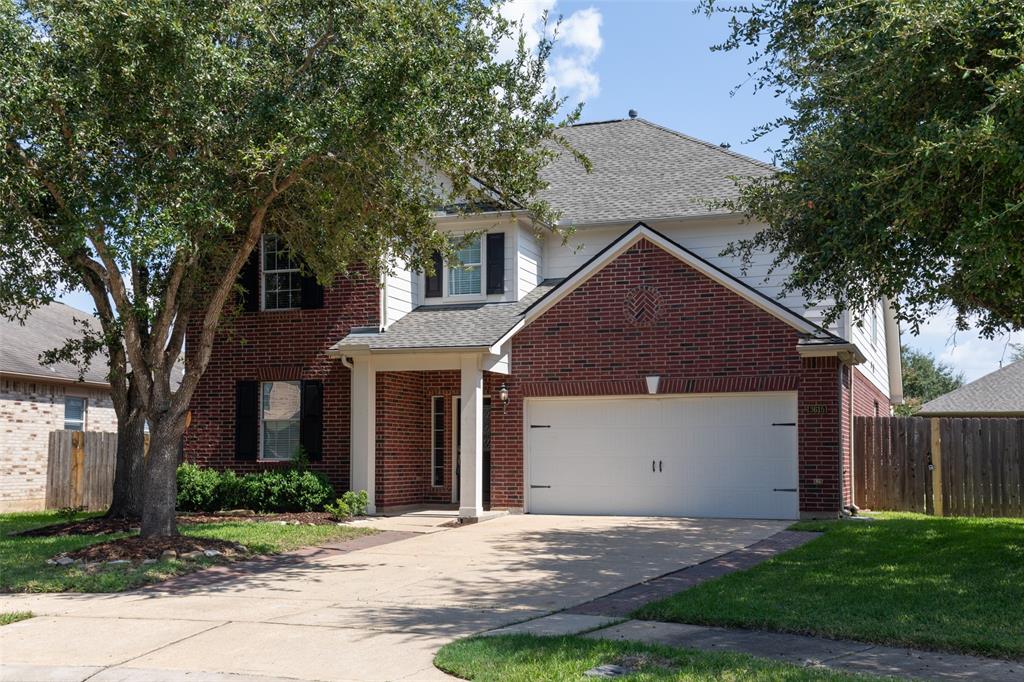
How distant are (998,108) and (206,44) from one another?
8231mm

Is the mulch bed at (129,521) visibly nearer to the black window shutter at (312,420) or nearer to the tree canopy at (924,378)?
the black window shutter at (312,420)

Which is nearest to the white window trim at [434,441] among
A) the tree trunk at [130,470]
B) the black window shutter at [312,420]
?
the black window shutter at [312,420]

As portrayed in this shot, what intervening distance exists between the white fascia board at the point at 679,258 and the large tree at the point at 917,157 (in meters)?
5.26

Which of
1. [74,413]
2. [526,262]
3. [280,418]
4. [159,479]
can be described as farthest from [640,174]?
[74,413]

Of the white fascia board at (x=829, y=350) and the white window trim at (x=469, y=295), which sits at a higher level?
the white window trim at (x=469, y=295)

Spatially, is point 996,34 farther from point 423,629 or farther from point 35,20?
point 35,20

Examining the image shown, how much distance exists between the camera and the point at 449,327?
19203mm

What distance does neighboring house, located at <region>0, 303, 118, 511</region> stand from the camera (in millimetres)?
23234

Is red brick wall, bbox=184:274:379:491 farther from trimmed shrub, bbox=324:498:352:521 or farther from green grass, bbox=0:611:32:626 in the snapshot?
green grass, bbox=0:611:32:626

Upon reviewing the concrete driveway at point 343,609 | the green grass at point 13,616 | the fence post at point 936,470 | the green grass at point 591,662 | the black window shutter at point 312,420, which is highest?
the black window shutter at point 312,420

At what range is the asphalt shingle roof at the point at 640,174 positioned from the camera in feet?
67.1

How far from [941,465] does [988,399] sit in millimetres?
16863

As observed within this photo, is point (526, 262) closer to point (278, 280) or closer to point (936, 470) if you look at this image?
point (278, 280)

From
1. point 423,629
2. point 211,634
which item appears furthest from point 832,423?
point 211,634
